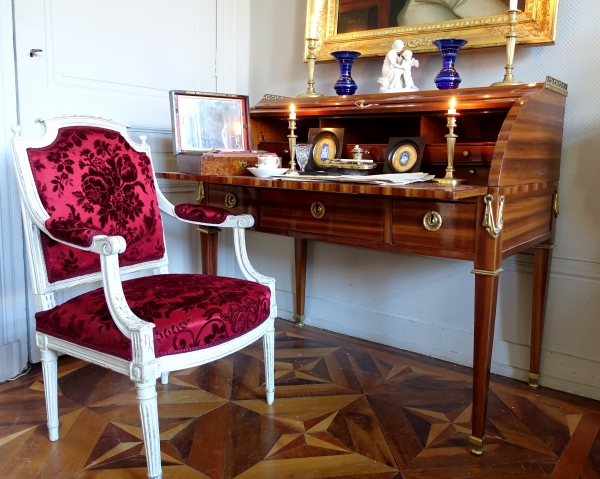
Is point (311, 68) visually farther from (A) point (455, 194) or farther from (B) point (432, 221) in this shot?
(A) point (455, 194)

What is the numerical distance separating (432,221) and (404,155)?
0.43 meters

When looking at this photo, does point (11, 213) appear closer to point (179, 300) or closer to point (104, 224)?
point (104, 224)

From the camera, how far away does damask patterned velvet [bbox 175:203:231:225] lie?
5.95 ft

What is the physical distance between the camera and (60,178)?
5.23 ft

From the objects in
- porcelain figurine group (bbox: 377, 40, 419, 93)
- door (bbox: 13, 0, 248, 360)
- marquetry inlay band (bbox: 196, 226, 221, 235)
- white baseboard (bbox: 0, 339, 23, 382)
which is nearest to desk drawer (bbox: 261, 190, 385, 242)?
marquetry inlay band (bbox: 196, 226, 221, 235)

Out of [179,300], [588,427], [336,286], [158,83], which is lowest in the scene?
[588,427]

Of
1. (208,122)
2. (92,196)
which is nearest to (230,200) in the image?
(208,122)

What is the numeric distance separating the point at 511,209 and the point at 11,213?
5.51ft

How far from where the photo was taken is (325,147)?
2096 millimetres

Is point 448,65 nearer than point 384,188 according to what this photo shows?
No

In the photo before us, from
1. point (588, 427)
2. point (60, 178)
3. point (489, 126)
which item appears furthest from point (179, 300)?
point (588, 427)

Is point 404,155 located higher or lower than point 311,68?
lower

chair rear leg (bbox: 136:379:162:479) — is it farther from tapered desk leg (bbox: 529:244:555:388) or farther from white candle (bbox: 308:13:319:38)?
white candle (bbox: 308:13:319:38)

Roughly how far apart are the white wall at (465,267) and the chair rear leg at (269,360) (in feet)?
2.48
